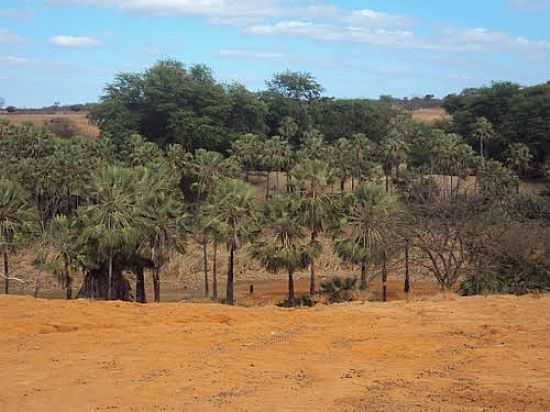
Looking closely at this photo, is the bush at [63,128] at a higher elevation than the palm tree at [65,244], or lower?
higher

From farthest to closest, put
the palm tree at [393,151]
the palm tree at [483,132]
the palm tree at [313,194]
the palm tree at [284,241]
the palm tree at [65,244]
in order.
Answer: the palm tree at [483,132]
the palm tree at [393,151]
the palm tree at [313,194]
the palm tree at [284,241]
the palm tree at [65,244]

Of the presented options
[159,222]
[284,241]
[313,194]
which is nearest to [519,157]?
[313,194]

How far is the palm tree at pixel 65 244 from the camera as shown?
34094 mm

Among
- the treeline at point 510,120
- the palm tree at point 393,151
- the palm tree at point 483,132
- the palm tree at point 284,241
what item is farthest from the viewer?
the treeline at point 510,120

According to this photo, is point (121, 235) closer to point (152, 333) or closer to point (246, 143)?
point (152, 333)

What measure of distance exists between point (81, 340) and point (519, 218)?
27463 millimetres

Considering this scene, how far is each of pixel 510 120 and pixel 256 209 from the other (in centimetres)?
4847

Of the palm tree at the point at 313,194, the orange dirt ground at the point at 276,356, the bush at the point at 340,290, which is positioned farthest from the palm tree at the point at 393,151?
the orange dirt ground at the point at 276,356

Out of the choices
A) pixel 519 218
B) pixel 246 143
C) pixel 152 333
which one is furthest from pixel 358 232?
pixel 246 143

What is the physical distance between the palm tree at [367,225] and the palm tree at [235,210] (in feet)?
17.7

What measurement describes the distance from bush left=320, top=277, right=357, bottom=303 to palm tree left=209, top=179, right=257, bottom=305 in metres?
5.22

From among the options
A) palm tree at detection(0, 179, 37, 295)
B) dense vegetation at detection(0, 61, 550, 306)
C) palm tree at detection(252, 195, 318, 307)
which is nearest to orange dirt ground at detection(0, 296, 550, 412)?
dense vegetation at detection(0, 61, 550, 306)

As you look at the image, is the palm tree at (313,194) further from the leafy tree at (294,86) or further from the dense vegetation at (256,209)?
the leafy tree at (294,86)

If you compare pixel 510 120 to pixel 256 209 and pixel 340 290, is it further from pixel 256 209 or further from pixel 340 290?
pixel 256 209
